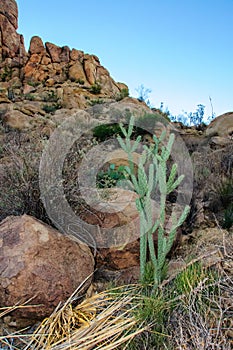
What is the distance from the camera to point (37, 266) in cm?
247

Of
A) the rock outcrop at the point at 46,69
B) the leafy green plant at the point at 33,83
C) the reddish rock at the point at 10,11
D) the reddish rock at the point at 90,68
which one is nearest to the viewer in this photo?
the rock outcrop at the point at 46,69

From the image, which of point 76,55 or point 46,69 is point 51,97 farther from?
point 76,55

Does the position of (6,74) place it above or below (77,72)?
below

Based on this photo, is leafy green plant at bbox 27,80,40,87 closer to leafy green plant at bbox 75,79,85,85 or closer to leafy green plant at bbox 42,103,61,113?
leafy green plant at bbox 75,79,85,85

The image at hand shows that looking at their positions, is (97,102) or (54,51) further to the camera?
(54,51)

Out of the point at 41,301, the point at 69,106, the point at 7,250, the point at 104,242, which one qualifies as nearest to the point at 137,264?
the point at 104,242

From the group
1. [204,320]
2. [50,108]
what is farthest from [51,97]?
[204,320]

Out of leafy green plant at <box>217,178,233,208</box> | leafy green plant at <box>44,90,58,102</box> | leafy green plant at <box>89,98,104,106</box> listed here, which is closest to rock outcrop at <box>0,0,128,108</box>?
Answer: leafy green plant at <box>44,90,58,102</box>

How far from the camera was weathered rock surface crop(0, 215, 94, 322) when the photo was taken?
239 centimetres

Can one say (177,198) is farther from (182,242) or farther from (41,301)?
(41,301)

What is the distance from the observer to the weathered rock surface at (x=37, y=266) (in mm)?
2387

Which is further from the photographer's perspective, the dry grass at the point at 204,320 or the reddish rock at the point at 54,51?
the reddish rock at the point at 54,51

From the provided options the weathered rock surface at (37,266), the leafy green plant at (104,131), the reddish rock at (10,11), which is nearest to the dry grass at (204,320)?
the weathered rock surface at (37,266)

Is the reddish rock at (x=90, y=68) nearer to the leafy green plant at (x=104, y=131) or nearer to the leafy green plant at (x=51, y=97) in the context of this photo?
the leafy green plant at (x=51, y=97)
